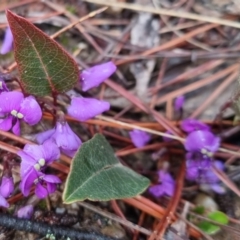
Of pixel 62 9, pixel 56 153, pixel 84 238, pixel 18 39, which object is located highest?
pixel 18 39

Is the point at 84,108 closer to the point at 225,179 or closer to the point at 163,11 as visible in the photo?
the point at 225,179

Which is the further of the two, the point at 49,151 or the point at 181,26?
the point at 181,26

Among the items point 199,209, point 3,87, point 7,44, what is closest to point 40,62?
point 3,87

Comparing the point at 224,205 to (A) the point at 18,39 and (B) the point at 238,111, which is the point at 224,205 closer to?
(B) the point at 238,111

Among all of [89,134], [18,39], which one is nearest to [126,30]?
[89,134]

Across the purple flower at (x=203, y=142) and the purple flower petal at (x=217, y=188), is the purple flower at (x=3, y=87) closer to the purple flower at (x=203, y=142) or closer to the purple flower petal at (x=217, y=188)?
the purple flower at (x=203, y=142)

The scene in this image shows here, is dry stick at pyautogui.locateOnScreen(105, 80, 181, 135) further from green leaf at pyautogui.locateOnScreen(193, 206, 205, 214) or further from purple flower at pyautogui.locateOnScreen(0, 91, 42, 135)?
purple flower at pyautogui.locateOnScreen(0, 91, 42, 135)
